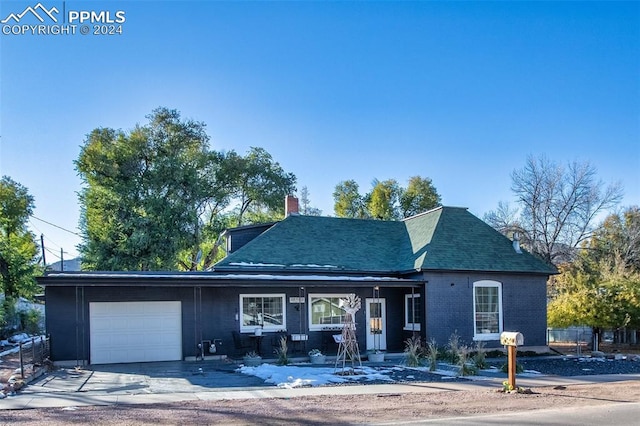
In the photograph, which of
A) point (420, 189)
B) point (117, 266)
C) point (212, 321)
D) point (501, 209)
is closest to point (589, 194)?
point (501, 209)

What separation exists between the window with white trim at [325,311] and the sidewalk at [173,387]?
541 centimetres

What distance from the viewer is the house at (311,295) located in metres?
19.0

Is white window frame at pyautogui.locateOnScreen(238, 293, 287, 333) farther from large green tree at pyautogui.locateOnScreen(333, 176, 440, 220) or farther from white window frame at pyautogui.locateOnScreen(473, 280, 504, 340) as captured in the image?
large green tree at pyautogui.locateOnScreen(333, 176, 440, 220)

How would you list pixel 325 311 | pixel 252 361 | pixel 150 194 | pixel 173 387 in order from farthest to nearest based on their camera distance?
pixel 150 194
pixel 325 311
pixel 252 361
pixel 173 387

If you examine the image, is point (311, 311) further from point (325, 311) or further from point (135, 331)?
point (135, 331)

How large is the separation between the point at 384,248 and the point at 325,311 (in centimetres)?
466

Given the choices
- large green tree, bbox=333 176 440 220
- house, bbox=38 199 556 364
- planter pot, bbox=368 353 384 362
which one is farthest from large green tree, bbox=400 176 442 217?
planter pot, bbox=368 353 384 362

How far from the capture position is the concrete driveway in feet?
43.7

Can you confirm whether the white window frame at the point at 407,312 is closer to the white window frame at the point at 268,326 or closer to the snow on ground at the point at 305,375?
the white window frame at the point at 268,326

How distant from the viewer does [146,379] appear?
49.5 ft

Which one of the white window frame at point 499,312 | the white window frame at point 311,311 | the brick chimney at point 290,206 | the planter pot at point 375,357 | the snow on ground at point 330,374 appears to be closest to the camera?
the snow on ground at point 330,374

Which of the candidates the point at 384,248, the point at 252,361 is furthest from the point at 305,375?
the point at 384,248

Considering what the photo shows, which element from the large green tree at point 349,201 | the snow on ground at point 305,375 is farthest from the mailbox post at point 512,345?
the large green tree at point 349,201

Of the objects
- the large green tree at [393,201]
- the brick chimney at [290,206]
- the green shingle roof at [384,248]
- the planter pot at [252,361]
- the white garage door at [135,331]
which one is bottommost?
the planter pot at [252,361]
